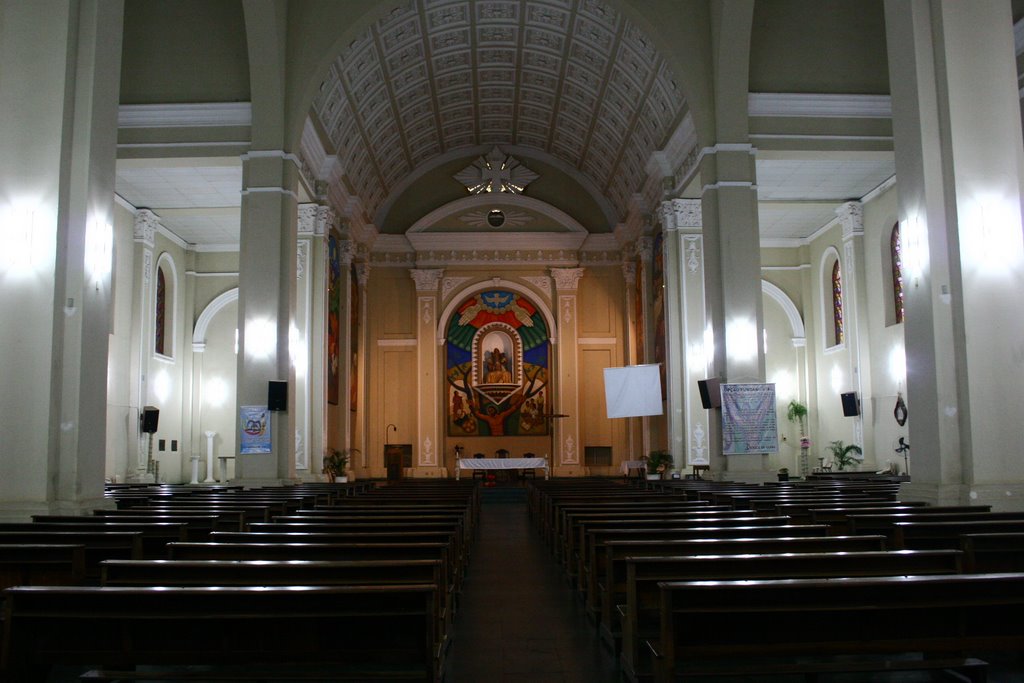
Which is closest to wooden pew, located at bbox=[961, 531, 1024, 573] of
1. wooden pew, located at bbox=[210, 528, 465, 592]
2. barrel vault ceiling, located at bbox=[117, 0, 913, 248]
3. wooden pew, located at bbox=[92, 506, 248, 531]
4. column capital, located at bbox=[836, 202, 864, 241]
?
wooden pew, located at bbox=[210, 528, 465, 592]

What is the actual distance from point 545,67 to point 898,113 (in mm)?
14659

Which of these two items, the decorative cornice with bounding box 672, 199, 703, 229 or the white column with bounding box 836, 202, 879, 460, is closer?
the decorative cornice with bounding box 672, 199, 703, 229

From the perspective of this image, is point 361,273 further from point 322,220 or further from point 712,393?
point 712,393

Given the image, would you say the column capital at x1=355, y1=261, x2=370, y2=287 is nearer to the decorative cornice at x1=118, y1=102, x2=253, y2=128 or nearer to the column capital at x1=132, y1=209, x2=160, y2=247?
the column capital at x1=132, y1=209, x2=160, y2=247

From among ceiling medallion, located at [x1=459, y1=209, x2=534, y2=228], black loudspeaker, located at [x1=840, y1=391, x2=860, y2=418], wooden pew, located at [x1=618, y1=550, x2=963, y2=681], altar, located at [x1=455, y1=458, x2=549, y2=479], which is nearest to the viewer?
wooden pew, located at [x1=618, y1=550, x2=963, y2=681]

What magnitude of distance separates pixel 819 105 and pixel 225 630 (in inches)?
593

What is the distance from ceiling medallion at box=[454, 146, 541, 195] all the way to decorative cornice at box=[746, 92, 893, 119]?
12812 millimetres

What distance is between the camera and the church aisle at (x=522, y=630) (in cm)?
462

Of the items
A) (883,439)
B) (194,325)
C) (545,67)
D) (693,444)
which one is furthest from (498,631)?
(194,325)

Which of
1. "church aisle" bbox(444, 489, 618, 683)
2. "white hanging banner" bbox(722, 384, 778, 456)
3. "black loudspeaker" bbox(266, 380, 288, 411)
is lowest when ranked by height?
"church aisle" bbox(444, 489, 618, 683)

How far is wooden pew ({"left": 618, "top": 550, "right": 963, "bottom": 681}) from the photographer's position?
165 inches

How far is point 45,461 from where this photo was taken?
790 centimetres

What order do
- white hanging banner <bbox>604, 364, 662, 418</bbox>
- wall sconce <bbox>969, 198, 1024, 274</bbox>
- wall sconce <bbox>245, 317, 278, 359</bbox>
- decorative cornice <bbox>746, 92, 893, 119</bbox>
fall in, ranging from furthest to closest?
white hanging banner <bbox>604, 364, 662, 418</bbox> < decorative cornice <bbox>746, 92, 893, 119</bbox> < wall sconce <bbox>245, 317, 278, 359</bbox> < wall sconce <bbox>969, 198, 1024, 274</bbox>

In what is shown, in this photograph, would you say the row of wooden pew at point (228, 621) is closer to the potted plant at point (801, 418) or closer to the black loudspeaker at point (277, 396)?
the black loudspeaker at point (277, 396)
